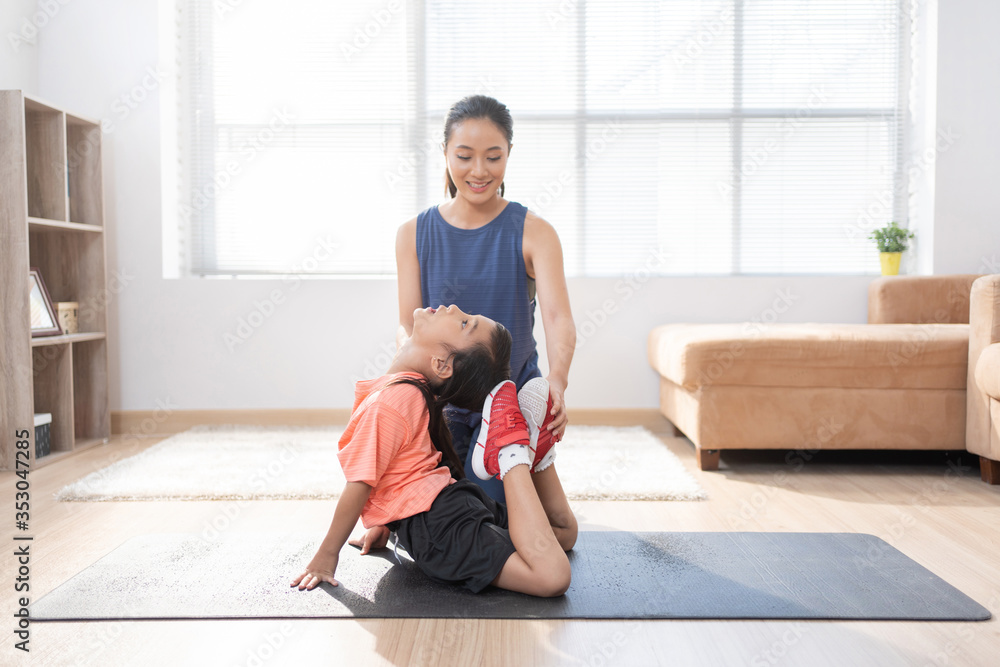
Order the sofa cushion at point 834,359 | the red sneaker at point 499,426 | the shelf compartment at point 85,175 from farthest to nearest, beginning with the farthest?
the shelf compartment at point 85,175 < the sofa cushion at point 834,359 < the red sneaker at point 499,426

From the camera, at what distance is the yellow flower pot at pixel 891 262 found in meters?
3.33

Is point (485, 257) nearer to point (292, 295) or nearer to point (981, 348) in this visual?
point (981, 348)

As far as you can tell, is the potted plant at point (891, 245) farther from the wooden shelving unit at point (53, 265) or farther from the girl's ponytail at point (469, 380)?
the wooden shelving unit at point (53, 265)

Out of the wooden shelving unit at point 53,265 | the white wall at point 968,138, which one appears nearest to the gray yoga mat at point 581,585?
the wooden shelving unit at point 53,265

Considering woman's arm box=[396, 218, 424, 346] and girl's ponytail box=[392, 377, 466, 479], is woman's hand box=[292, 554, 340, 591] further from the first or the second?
woman's arm box=[396, 218, 424, 346]

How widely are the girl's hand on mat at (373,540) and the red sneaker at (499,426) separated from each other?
0.34 m

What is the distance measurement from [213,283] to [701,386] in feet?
7.09

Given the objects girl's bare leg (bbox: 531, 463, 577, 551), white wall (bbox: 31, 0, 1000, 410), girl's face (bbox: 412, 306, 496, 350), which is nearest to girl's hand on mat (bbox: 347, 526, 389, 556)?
girl's bare leg (bbox: 531, 463, 577, 551)

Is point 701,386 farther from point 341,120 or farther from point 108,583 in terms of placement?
point 341,120

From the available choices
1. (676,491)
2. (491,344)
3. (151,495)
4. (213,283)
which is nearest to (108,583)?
(151,495)

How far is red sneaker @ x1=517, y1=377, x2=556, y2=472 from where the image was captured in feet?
5.08

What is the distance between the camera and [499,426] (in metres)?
1.50

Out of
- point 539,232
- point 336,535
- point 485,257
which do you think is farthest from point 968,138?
point 336,535

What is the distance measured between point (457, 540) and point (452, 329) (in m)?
0.42
